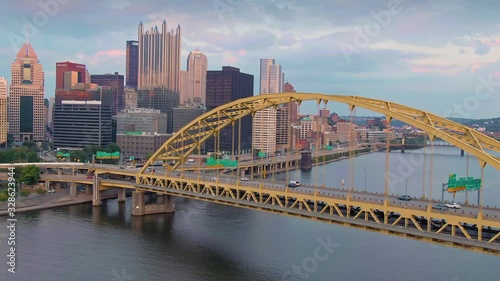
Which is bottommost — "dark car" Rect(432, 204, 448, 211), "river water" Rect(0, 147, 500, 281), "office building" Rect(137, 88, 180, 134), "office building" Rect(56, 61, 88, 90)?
"river water" Rect(0, 147, 500, 281)

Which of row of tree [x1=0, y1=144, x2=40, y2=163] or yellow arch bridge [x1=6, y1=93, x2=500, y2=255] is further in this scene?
row of tree [x1=0, y1=144, x2=40, y2=163]

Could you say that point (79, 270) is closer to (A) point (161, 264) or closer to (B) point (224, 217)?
(A) point (161, 264)

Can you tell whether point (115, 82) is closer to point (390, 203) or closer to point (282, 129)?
point (282, 129)

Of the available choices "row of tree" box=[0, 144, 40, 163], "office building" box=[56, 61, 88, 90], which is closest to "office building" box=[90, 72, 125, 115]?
"office building" box=[56, 61, 88, 90]

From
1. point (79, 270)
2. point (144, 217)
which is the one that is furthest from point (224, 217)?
point (79, 270)

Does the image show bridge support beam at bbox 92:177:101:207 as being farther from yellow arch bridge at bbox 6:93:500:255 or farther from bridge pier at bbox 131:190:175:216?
yellow arch bridge at bbox 6:93:500:255

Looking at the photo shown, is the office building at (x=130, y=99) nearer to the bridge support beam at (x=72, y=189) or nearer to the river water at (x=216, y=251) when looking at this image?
the bridge support beam at (x=72, y=189)

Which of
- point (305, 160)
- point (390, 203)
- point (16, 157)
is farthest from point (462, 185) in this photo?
point (16, 157)
